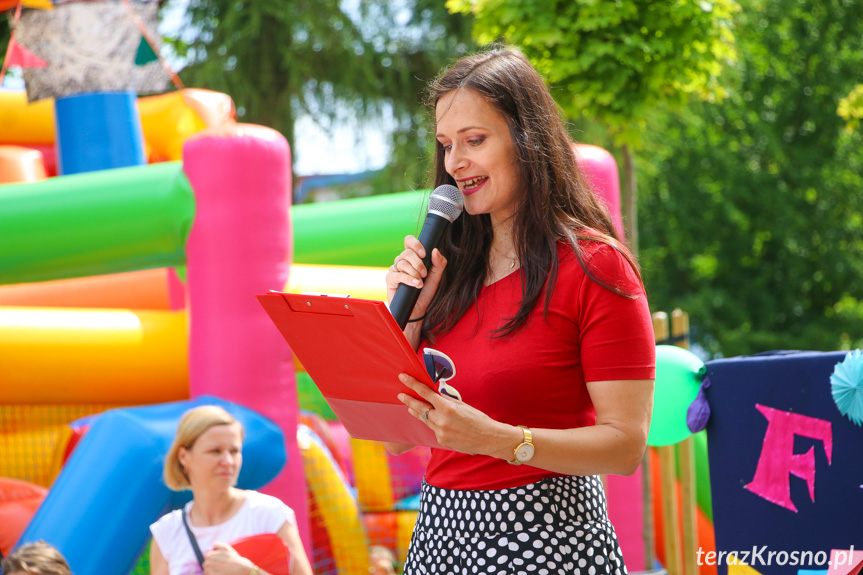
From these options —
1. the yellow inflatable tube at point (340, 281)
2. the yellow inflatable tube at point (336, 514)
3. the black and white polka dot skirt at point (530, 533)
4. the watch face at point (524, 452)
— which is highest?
the watch face at point (524, 452)

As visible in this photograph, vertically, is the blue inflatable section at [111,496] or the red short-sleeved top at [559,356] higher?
the red short-sleeved top at [559,356]

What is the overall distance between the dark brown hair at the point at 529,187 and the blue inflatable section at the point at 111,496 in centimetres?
207

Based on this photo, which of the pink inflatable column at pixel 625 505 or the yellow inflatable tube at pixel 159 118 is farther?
the yellow inflatable tube at pixel 159 118

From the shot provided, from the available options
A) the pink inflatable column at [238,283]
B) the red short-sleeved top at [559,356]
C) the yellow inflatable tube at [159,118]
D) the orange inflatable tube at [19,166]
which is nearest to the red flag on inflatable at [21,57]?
the orange inflatable tube at [19,166]

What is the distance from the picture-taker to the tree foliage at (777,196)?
47.2ft

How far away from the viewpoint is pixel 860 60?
14109 mm

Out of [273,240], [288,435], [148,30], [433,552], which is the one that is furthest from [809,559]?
[148,30]

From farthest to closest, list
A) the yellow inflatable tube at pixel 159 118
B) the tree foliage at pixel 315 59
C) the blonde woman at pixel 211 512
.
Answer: the tree foliage at pixel 315 59
the yellow inflatable tube at pixel 159 118
the blonde woman at pixel 211 512

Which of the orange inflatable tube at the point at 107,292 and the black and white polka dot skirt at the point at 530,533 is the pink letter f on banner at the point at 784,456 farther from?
the orange inflatable tube at the point at 107,292

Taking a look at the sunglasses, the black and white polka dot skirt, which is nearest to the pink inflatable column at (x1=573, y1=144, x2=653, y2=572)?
the black and white polka dot skirt

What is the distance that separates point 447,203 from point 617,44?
8.30 ft

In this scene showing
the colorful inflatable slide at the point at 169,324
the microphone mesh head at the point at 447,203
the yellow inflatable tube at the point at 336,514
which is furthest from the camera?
the yellow inflatable tube at the point at 336,514

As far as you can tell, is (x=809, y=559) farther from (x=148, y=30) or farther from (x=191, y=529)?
(x=148, y=30)

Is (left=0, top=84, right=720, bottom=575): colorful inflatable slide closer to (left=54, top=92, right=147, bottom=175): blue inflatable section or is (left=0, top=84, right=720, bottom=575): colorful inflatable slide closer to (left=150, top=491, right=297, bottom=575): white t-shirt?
(left=150, top=491, right=297, bottom=575): white t-shirt
